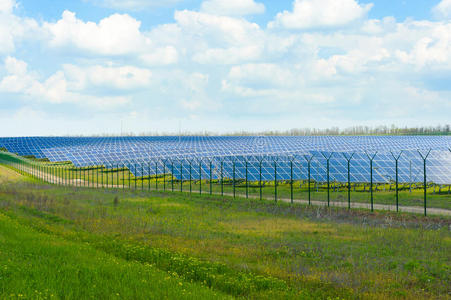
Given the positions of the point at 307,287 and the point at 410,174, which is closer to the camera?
the point at 307,287

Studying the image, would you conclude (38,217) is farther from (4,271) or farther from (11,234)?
(4,271)

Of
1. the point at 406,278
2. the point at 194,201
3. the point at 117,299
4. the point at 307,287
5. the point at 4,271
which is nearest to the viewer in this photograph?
the point at 117,299

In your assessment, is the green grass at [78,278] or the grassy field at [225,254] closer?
the green grass at [78,278]

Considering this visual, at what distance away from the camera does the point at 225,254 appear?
650 inches

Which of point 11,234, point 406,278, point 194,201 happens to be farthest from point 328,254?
point 194,201

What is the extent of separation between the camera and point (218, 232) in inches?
853

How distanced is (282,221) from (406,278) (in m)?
11.9

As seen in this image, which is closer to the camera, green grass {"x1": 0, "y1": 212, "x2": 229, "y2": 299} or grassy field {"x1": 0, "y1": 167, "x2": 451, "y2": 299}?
green grass {"x1": 0, "y1": 212, "x2": 229, "y2": 299}

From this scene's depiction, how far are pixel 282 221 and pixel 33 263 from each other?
14.8 metres

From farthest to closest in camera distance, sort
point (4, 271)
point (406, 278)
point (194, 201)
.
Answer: point (194, 201) < point (406, 278) < point (4, 271)

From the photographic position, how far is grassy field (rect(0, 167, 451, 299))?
37.4 feet

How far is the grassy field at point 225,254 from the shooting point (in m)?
11.4

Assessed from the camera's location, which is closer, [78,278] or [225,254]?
[78,278]

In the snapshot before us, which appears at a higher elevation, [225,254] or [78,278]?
[78,278]
